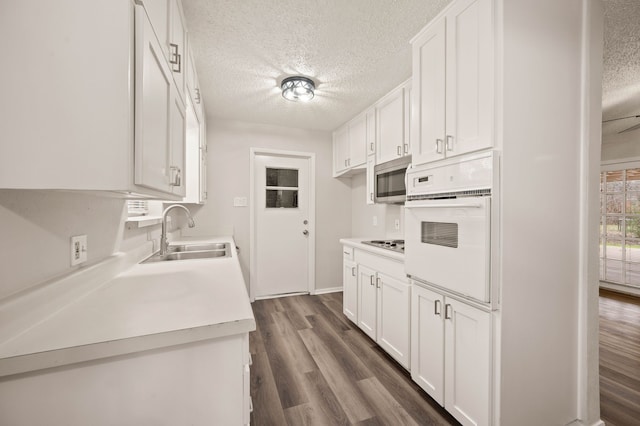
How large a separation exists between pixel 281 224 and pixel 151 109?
9.33ft

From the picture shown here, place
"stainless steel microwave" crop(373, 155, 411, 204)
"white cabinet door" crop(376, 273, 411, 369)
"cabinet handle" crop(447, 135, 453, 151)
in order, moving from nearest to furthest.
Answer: "cabinet handle" crop(447, 135, 453, 151)
"white cabinet door" crop(376, 273, 411, 369)
"stainless steel microwave" crop(373, 155, 411, 204)

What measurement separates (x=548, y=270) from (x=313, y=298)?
2.72 meters

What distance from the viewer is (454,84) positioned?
4.68 ft

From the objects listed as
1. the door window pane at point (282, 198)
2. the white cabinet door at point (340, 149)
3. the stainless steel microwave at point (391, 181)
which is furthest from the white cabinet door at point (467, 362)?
the door window pane at point (282, 198)

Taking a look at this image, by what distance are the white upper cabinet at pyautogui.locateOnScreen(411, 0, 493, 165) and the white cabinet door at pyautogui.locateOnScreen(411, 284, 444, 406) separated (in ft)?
2.88

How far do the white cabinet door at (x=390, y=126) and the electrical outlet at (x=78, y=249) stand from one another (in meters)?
2.20

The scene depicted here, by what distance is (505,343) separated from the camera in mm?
1211

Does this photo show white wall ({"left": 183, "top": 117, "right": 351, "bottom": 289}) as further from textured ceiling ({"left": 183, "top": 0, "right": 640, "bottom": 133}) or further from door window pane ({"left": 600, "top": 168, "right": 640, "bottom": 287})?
door window pane ({"left": 600, "top": 168, "right": 640, "bottom": 287})

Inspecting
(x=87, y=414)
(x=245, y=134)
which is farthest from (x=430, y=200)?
(x=245, y=134)

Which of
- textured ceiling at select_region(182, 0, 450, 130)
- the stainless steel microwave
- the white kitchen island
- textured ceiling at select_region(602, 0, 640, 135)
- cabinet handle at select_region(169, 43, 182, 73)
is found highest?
textured ceiling at select_region(602, 0, 640, 135)

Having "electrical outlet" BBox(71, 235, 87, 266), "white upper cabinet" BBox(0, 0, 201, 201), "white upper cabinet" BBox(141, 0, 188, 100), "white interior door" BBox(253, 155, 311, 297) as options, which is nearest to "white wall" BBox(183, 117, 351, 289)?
"white interior door" BBox(253, 155, 311, 297)

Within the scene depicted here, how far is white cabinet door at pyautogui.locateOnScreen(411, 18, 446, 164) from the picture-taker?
A: 59.6 inches

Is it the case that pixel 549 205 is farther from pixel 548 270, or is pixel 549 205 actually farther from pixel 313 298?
pixel 313 298

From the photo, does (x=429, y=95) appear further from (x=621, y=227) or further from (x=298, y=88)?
(x=621, y=227)
